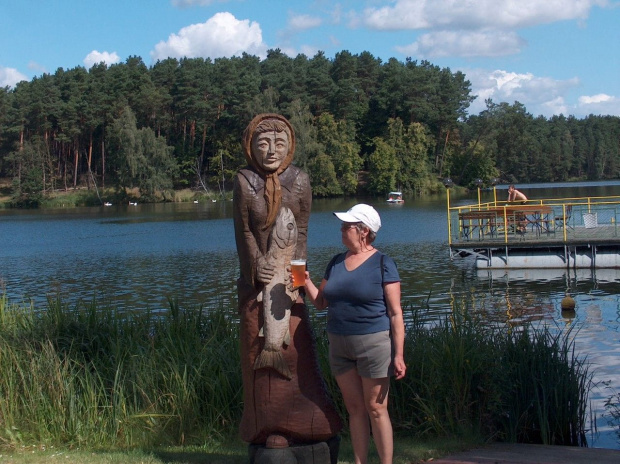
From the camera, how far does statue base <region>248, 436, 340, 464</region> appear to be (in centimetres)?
545

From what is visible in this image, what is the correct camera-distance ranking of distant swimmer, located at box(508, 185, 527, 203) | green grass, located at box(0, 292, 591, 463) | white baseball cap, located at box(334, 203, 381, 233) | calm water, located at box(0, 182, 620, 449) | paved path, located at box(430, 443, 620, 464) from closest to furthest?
1. white baseball cap, located at box(334, 203, 381, 233)
2. paved path, located at box(430, 443, 620, 464)
3. green grass, located at box(0, 292, 591, 463)
4. calm water, located at box(0, 182, 620, 449)
5. distant swimmer, located at box(508, 185, 527, 203)

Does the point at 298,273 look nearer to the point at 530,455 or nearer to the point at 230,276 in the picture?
the point at 530,455

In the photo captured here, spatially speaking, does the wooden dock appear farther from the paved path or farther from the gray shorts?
the gray shorts

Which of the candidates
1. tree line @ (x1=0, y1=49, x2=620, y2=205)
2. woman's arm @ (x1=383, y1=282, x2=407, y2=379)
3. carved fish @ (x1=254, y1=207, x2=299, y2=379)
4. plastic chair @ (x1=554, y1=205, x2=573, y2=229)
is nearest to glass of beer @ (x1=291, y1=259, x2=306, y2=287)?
carved fish @ (x1=254, y1=207, x2=299, y2=379)

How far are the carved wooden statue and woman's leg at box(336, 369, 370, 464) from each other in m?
0.37

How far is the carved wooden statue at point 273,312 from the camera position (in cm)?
550

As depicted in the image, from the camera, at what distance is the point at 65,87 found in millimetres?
83500

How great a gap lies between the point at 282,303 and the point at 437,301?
14.4 metres

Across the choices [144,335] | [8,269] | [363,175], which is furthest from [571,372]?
[363,175]

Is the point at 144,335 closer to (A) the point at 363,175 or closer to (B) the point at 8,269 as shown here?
(B) the point at 8,269

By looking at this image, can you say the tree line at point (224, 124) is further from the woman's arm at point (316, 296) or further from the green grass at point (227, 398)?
the woman's arm at point (316, 296)

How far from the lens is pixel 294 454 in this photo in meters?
5.50

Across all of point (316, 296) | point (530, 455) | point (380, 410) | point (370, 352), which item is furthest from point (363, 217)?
point (530, 455)

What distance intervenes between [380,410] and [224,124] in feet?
245
